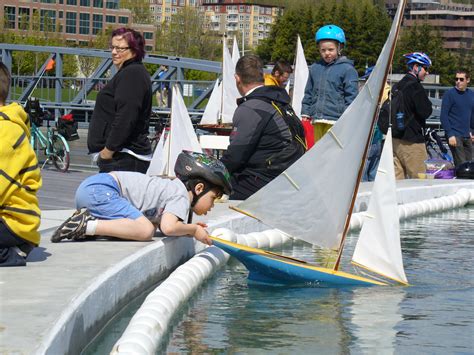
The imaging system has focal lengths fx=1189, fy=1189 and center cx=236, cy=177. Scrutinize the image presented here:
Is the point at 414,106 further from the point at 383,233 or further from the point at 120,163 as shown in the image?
the point at 383,233

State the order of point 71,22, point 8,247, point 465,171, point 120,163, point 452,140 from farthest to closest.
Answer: point 71,22 → point 452,140 → point 465,171 → point 120,163 → point 8,247

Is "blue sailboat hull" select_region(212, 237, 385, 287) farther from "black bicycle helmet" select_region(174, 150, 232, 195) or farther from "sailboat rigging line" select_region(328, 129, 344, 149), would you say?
"sailboat rigging line" select_region(328, 129, 344, 149)

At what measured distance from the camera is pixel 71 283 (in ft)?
18.9

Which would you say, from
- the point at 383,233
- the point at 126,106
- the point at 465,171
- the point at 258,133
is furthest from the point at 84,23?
the point at 383,233

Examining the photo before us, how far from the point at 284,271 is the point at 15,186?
2.02 metres

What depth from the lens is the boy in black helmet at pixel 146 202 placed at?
24.7ft

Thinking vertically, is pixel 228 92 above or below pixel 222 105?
above

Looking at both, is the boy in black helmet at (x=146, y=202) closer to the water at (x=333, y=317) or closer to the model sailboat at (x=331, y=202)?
the model sailboat at (x=331, y=202)


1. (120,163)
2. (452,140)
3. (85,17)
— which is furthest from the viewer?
(85,17)

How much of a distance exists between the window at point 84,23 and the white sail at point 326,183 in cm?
18004

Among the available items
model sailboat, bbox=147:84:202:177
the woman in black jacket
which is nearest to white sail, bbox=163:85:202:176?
model sailboat, bbox=147:84:202:177

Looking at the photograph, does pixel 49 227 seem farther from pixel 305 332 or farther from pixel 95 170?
pixel 95 170

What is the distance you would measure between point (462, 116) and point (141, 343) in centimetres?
1227

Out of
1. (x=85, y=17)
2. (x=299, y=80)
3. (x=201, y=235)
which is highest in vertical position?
(x=201, y=235)
